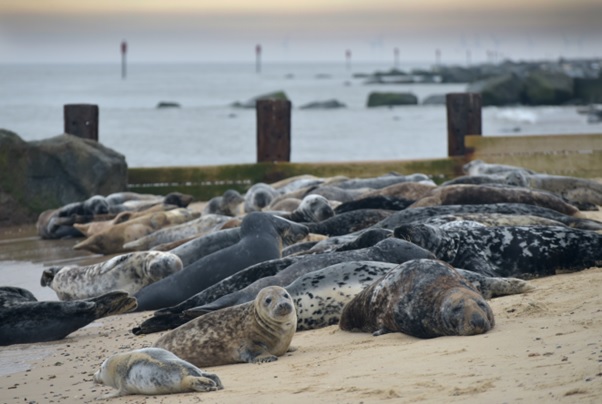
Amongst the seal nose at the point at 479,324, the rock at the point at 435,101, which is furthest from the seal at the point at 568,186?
the rock at the point at 435,101

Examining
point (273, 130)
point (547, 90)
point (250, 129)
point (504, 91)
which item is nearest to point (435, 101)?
point (504, 91)

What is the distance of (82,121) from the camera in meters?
14.3

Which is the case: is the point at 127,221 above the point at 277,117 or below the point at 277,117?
below

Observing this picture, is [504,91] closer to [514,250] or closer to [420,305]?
[514,250]

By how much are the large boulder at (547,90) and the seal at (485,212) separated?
189ft

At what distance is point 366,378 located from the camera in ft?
14.3

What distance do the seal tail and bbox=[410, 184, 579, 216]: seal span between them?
3.54 meters

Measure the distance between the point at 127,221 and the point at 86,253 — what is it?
0.66 meters

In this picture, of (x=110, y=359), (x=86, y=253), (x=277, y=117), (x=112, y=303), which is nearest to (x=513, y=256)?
(x=112, y=303)

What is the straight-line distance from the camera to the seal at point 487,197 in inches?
375

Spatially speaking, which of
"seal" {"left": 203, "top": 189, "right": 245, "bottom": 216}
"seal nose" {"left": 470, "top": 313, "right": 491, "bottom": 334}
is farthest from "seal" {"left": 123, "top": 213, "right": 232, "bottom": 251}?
"seal nose" {"left": 470, "top": 313, "right": 491, "bottom": 334}

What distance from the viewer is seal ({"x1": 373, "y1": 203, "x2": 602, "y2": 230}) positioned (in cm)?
852

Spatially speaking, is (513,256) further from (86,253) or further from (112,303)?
(86,253)

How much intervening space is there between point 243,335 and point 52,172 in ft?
26.5
